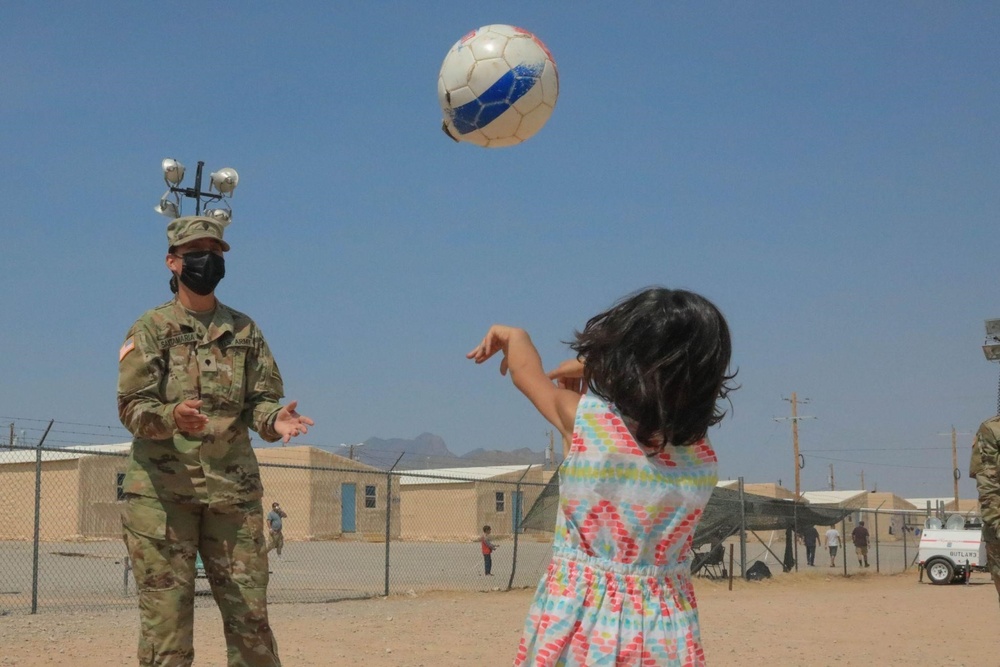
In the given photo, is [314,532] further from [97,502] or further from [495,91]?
[495,91]

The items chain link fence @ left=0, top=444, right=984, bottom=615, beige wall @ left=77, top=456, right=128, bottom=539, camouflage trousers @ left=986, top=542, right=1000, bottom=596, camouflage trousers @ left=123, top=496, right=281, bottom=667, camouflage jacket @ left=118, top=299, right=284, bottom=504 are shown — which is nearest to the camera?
camouflage trousers @ left=123, top=496, right=281, bottom=667

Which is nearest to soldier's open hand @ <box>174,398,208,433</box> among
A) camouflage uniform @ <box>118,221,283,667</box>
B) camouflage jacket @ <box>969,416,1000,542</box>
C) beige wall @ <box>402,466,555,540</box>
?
camouflage uniform @ <box>118,221,283,667</box>

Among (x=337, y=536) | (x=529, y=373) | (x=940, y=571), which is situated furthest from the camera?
(x=337, y=536)

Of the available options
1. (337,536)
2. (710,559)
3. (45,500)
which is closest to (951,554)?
(710,559)

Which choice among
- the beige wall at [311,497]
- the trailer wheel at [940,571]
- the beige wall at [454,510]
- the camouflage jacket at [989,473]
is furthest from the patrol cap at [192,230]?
the beige wall at [454,510]

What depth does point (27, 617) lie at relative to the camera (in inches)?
460

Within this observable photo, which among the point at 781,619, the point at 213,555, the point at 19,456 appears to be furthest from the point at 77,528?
the point at 213,555

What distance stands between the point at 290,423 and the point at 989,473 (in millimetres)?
4857

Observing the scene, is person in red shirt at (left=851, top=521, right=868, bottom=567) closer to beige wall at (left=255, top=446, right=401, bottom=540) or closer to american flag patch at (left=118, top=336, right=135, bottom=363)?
Result: beige wall at (left=255, top=446, right=401, bottom=540)

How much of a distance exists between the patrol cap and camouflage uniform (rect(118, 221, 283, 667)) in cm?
30

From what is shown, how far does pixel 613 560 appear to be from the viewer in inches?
107

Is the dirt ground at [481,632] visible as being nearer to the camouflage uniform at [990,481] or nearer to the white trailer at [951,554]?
the camouflage uniform at [990,481]

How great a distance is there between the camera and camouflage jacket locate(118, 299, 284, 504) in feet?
15.3

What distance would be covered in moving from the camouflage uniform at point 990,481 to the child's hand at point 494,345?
521cm
